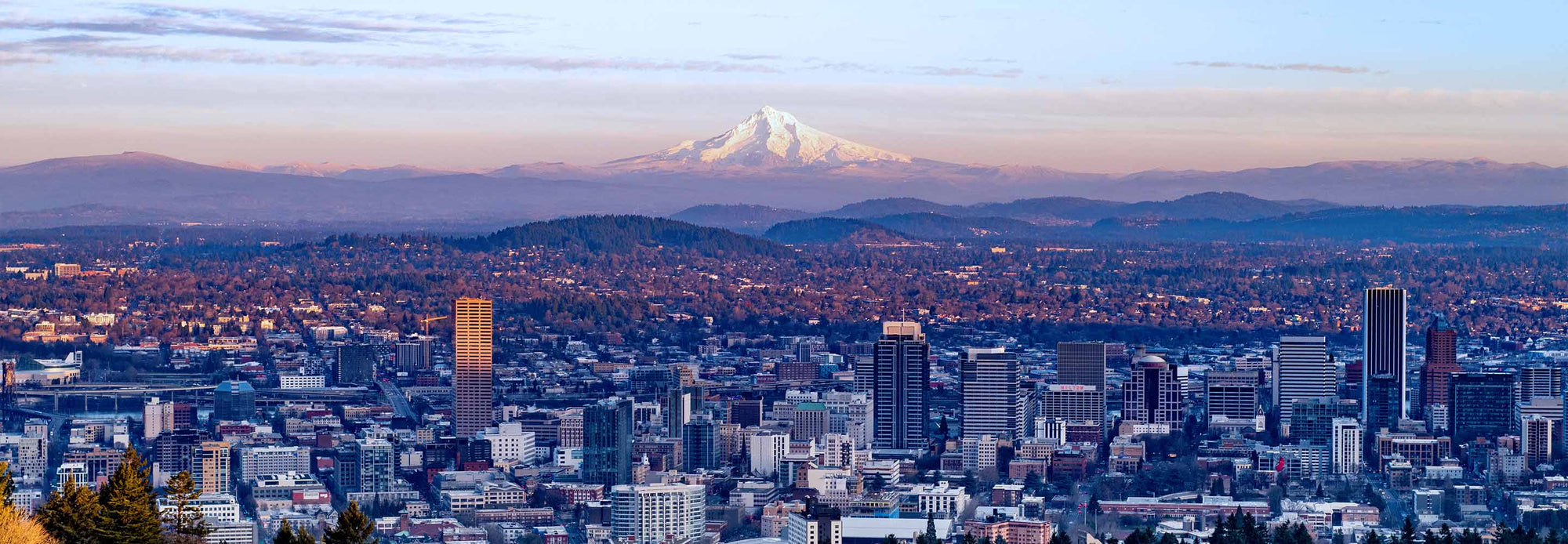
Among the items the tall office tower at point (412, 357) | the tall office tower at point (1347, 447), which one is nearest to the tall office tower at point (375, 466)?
the tall office tower at point (1347, 447)

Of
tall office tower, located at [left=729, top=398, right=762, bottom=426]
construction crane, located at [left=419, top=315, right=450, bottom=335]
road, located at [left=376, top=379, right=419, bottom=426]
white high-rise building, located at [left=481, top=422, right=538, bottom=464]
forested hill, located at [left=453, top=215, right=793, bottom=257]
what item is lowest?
road, located at [left=376, top=379, right=419, bottom=426]

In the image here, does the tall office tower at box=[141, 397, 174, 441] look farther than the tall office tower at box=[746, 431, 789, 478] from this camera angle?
Yes

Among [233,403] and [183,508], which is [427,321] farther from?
[183,508]

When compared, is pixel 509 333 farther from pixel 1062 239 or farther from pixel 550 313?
pixel 1062 239

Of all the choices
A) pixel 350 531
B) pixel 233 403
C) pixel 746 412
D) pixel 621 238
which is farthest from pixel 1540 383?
pixel 621 238

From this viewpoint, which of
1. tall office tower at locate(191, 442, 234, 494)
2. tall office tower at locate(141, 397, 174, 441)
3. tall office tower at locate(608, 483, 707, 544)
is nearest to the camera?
tall office tower at locate(608, 483, 707, 544)

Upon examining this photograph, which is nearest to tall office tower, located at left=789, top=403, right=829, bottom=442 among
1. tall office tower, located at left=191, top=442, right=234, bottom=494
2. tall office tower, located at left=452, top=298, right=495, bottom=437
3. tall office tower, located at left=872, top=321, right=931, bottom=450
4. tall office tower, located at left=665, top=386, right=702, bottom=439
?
tall office tower, located at left=872, top=321, right=931, bottom=450

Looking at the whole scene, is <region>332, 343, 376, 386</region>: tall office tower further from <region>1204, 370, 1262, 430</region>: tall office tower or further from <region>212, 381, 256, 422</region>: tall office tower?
<region>1204, 370, 1262, 430</region>: tall office tower
